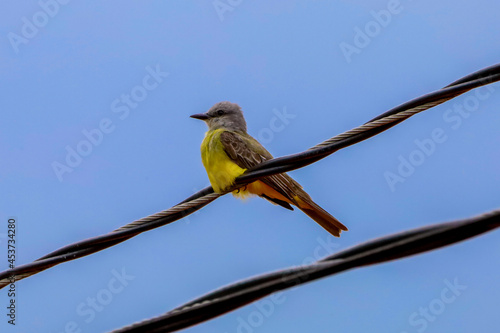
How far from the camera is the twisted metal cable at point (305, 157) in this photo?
10.8 feet

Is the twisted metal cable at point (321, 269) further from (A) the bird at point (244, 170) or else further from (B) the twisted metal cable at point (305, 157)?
(A) the bird at point (244, 170)

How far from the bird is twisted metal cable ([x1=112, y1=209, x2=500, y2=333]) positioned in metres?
2.94

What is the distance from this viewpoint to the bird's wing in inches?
227

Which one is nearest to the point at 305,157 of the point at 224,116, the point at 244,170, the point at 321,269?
the point at 321,269

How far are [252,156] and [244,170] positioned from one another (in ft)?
0.80

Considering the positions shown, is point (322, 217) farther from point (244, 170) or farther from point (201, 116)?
point (201, 116)

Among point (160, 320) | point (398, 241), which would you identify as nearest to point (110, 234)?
point (160, 320)

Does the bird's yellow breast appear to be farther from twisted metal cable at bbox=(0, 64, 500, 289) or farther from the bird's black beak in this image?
twisted metal cable at bbox=(0, 64, 500, 289)

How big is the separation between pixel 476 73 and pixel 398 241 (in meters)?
1.40

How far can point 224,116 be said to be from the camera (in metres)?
7.29

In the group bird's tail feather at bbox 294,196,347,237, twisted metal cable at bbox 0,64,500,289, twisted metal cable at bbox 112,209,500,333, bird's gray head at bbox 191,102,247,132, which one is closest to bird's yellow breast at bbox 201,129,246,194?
bird's gray head at bbox 191,102,247,132

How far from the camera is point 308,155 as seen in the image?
3742mm

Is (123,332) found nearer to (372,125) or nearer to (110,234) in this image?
(110,234)

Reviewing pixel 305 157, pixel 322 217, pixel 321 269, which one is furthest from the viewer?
pixel 322 217
